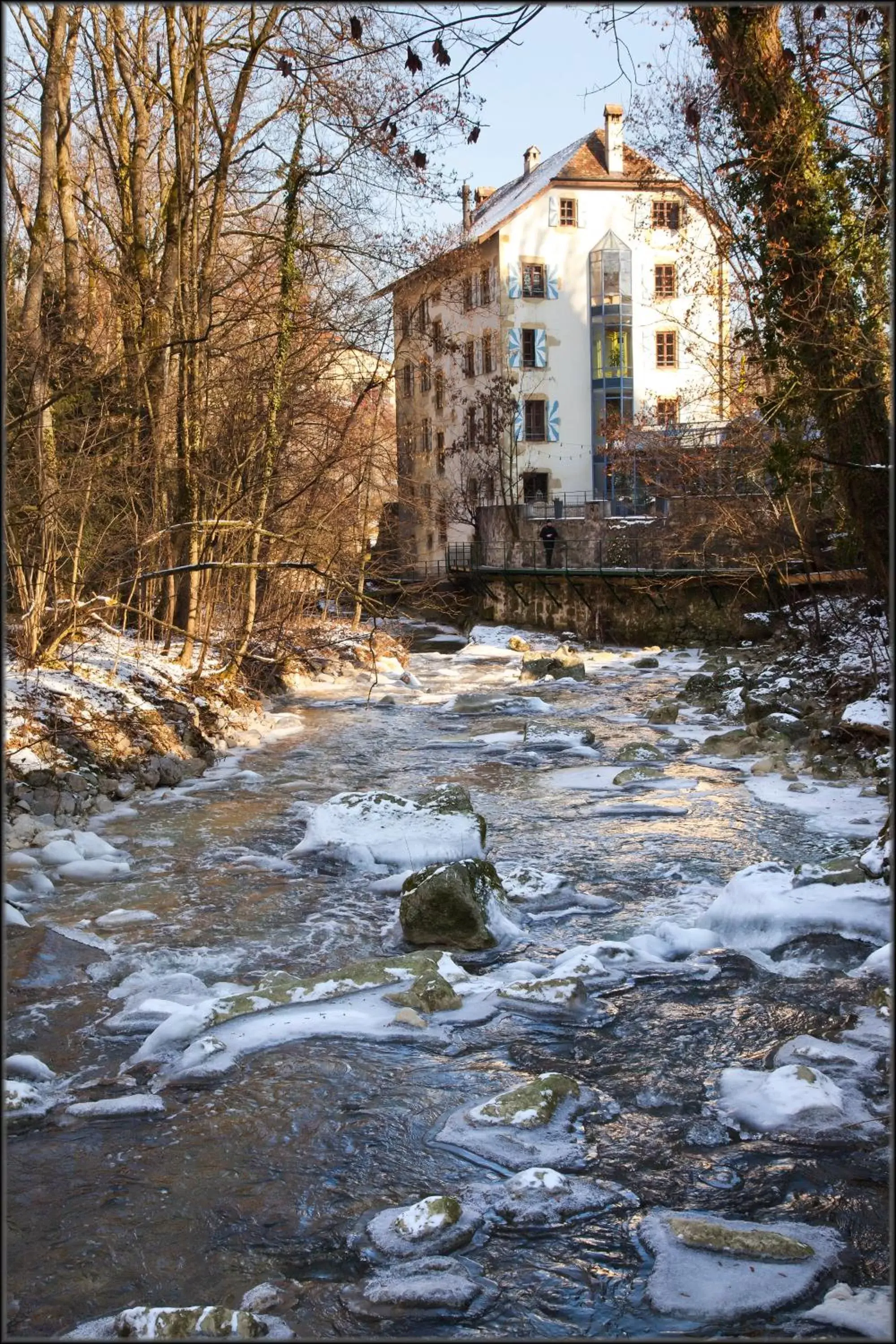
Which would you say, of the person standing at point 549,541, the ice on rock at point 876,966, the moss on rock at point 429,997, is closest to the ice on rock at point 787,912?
the ice on rock at point 876,966

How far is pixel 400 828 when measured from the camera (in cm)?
870

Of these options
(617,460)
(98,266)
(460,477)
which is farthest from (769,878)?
(460,477)

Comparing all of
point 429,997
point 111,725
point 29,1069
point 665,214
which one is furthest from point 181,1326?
point 665,214

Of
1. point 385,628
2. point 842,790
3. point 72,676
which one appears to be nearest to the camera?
point 842,790

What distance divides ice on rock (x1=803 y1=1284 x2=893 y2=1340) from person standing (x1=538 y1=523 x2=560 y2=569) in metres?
27.6

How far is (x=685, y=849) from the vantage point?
8695mm

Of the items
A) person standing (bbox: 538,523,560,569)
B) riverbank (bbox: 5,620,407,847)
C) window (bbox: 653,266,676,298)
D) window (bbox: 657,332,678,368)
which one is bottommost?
riverbank (bbox: 5,620,407,847)

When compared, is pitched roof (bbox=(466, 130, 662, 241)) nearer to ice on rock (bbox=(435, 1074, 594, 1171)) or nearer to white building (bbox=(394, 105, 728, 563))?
white building (bbox=(394, 105, 728, 563))

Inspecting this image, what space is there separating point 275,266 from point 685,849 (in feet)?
37.7

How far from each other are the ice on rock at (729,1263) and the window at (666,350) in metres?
37.8

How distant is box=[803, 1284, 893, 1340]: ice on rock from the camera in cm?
323

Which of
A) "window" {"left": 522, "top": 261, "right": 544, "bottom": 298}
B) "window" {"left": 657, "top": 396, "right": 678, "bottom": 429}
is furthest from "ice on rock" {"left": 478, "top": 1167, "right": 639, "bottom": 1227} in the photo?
"window" {"left": 522, "top": 261, "right": 544, "bottom": 298}

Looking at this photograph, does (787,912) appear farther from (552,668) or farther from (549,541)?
(549,541)

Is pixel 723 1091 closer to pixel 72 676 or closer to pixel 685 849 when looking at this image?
pixel 685 849
